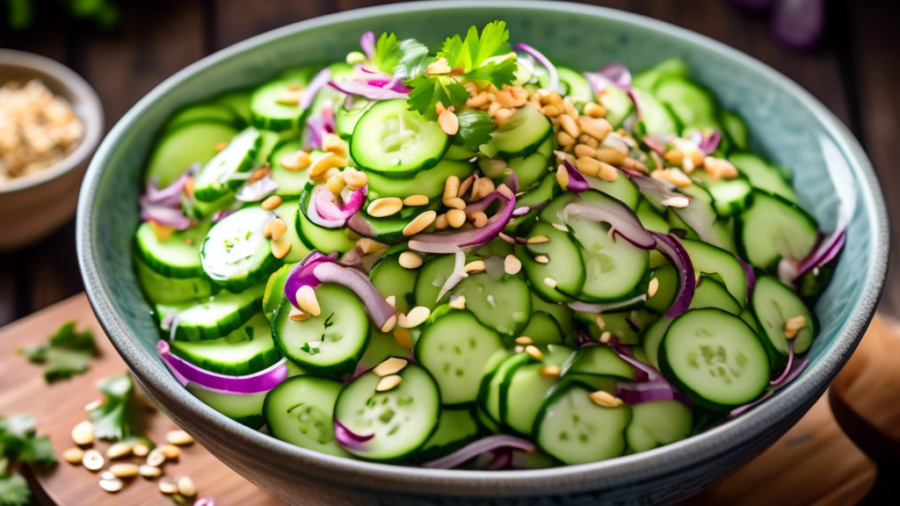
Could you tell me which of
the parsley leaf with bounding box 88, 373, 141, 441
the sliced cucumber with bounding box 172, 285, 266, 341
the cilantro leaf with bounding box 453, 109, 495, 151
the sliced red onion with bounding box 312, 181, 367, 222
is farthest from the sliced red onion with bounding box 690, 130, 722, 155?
the parsley leaf with bounding box 88, 373, 141, 441

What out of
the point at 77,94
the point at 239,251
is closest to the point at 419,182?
the point at 239,251

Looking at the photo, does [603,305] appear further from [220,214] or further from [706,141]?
[220,214]

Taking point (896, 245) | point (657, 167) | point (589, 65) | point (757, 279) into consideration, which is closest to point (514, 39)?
point (589, 65)

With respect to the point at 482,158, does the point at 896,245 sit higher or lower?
lower

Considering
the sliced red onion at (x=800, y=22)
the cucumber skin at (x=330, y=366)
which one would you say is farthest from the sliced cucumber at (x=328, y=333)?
the sliced red onion at (x=800, y=22)

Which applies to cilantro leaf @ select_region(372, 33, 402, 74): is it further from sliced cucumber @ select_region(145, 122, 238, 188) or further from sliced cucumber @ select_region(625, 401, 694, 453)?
sliced cucumber @ select_region(625, 401, 694, 453)

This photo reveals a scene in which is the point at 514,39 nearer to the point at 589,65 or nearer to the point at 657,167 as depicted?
the point at 589,65
